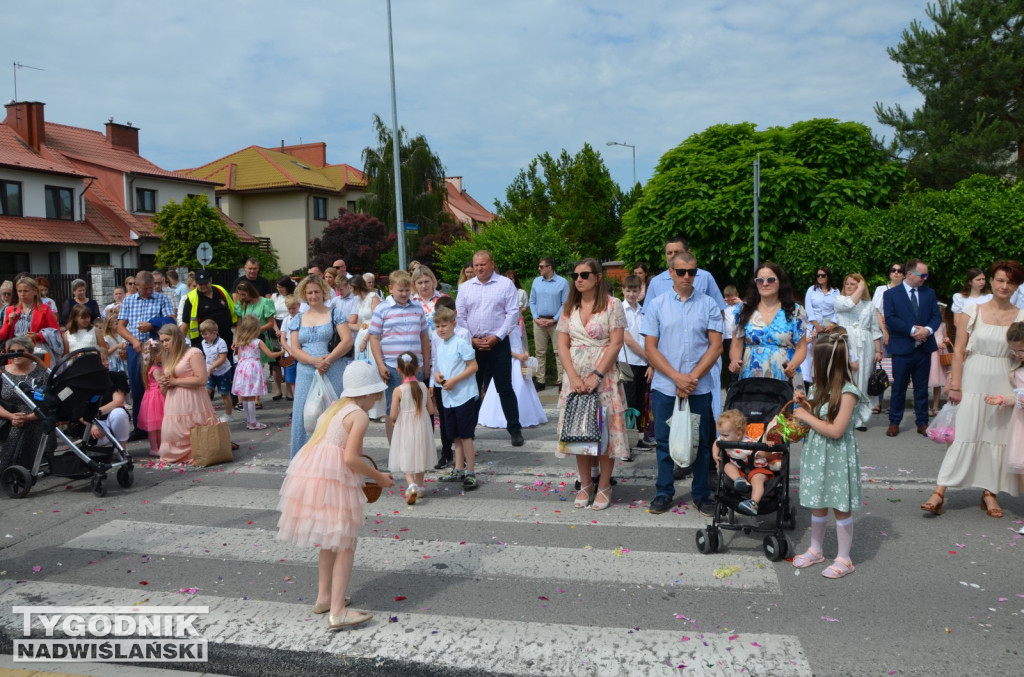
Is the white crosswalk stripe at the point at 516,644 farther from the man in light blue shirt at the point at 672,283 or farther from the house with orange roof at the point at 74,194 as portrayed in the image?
the house with orange roof at the point at 74,194

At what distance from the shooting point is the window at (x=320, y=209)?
197 feet

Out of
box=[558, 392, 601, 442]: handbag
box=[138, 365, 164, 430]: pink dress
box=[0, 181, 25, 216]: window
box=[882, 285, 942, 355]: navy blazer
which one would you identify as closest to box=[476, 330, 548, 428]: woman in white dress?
box=[558, 392, 601, 442]: handbag

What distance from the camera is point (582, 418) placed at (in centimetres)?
648

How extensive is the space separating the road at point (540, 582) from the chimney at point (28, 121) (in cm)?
4198

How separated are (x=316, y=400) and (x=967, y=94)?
96.7ft

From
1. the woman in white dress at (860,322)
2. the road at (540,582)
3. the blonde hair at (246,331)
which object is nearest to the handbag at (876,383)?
the woman in white dress at (860,322)

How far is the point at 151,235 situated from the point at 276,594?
43.8m

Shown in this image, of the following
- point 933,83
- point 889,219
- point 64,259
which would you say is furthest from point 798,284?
point 64,259

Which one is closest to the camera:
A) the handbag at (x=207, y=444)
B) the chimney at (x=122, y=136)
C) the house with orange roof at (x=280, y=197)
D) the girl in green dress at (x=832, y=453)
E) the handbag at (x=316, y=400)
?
the girl in green dress at (x=832, y=453)

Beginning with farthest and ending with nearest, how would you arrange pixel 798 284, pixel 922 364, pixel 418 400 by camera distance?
pixel 798 284 < pixel 922 364 < pixel 418 400

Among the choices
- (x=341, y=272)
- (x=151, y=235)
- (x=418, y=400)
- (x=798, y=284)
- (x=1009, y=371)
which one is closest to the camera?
(x=1009, y=371)

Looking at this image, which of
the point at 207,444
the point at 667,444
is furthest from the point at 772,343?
the point at 207,444

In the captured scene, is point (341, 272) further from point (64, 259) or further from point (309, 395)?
point (64, 259)

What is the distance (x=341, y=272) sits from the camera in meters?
12.9
